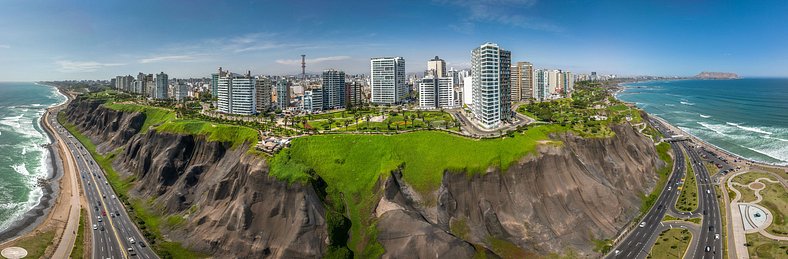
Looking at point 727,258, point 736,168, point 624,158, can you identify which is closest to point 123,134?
point 624,158

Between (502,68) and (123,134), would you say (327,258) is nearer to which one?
(502,68)

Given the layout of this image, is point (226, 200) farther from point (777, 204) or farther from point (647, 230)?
point (777, 204)

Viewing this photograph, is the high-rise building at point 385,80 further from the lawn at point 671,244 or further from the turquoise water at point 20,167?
the lawn at point 671,244

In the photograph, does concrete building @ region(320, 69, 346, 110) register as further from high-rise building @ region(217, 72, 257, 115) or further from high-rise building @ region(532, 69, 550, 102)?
high-rise building @ region(532, 69, 550, 102)

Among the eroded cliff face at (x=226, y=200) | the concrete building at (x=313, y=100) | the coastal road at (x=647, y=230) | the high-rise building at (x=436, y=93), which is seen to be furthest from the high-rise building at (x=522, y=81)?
the eroded cliff face at (x=226, y=200)

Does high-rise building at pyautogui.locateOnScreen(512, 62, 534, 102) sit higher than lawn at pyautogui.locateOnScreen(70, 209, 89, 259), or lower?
higher

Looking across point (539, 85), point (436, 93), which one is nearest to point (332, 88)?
point (436, 93)

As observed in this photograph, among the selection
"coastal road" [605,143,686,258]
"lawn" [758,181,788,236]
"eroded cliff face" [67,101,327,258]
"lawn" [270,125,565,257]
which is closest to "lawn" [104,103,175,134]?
"eroded cliff face" [67,101,327,258]
